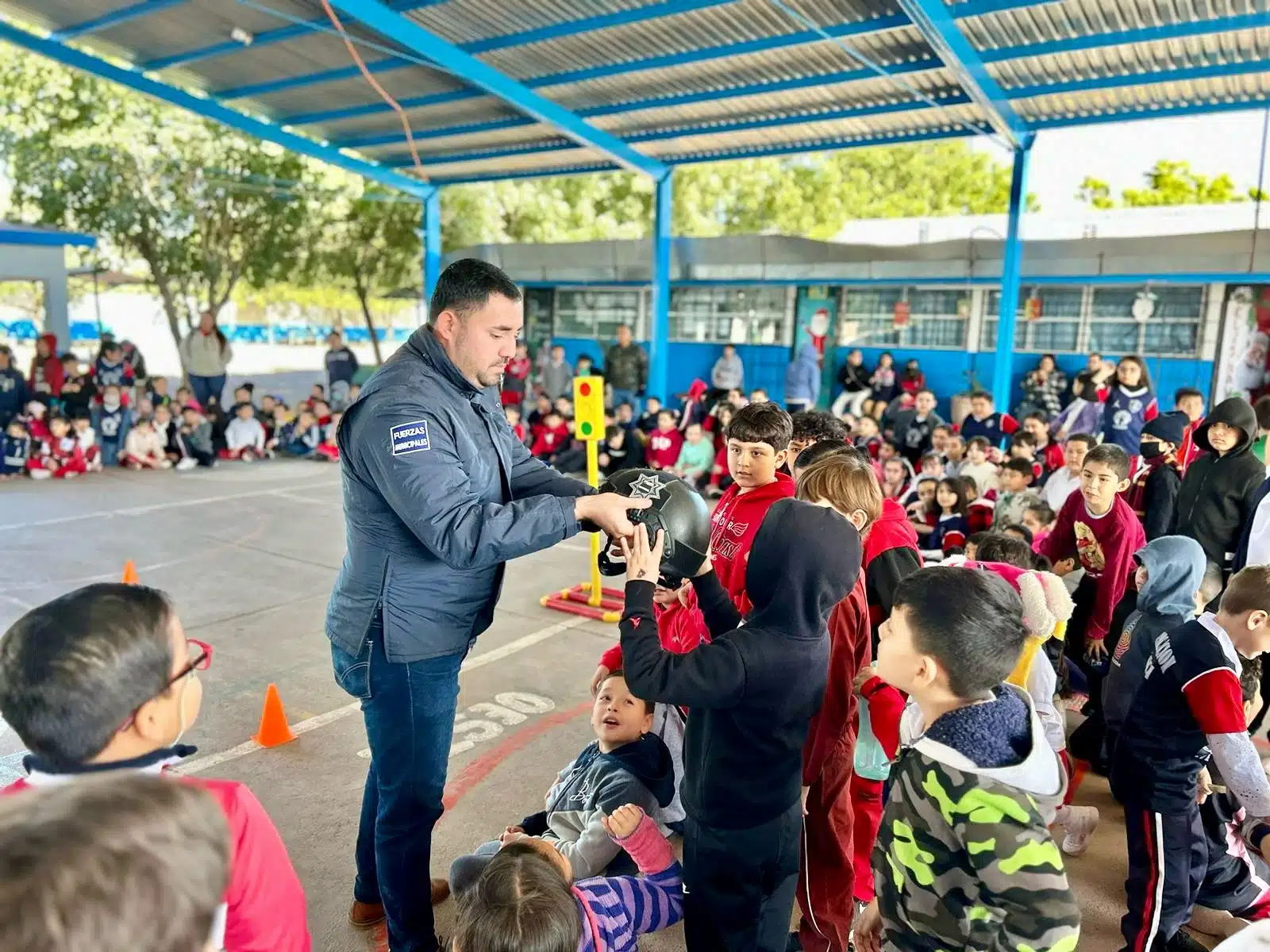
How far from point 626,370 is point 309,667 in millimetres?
10484

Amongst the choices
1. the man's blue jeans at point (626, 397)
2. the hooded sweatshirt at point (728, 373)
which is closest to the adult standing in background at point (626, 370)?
the man's blue jeans at point (626, 397)

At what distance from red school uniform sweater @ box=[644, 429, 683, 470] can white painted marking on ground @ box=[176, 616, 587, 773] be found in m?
5.64

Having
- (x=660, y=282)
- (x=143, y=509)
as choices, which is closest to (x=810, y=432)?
(x=143, y=509)

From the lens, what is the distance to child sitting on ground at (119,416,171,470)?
12438mm

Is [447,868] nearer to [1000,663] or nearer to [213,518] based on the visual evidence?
[1000,663]

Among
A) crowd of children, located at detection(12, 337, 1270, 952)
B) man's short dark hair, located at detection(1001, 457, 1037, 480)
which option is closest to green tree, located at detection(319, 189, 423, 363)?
man's short dark hair, located at detection(1001, 457, 1037, 480)

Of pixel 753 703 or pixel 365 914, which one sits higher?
pixel 753 703

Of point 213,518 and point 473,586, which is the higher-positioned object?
point 473,586

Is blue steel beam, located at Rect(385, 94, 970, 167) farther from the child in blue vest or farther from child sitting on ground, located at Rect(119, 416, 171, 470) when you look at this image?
child sitting on ground, located at Rect(119, 416, 171, 470)

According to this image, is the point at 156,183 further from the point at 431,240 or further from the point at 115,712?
the point at 115,712

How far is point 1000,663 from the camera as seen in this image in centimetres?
185

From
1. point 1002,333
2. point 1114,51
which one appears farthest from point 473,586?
point 1002,333

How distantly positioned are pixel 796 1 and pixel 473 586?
755 centimetres

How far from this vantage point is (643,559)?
239 centimetres
